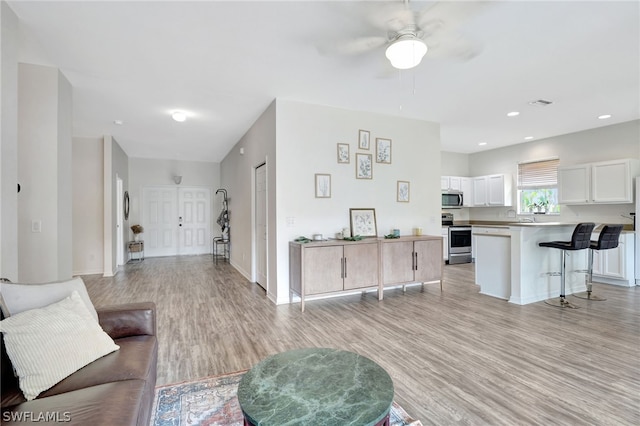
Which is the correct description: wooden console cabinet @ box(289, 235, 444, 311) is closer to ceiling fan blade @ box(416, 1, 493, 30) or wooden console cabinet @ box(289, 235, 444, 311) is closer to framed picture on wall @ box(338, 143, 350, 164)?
framed picture on wall @ box(338, 143, 350, 164)

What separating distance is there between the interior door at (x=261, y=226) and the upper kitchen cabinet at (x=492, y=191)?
5491 mm

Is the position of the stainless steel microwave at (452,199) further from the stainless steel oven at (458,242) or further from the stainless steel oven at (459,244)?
the stainless steel oven at (459,244)

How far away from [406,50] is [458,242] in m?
5.56

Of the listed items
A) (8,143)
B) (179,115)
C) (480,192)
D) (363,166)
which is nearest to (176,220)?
(179,115)

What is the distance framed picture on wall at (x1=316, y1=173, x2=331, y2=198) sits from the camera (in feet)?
13.9

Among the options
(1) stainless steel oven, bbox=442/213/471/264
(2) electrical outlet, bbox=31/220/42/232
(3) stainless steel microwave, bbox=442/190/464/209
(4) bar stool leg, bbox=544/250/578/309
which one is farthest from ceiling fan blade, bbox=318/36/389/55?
(3) stainless steel microwave, bbox=442/190/464/209

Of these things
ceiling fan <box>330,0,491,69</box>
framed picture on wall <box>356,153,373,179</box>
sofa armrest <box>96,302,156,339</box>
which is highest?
ceiling fan <box>330,0,491,69</box>

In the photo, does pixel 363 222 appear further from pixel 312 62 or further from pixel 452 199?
pixel 452 199

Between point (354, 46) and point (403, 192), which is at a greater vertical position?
point (354, 46)

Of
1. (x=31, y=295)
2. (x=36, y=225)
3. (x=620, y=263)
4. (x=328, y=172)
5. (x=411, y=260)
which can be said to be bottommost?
(x=620, y=263)

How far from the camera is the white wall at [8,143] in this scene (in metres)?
2.05

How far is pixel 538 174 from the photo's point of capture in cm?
644

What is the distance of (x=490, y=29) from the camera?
8.19 feet

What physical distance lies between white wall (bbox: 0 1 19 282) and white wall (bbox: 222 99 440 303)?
2.44 metres
